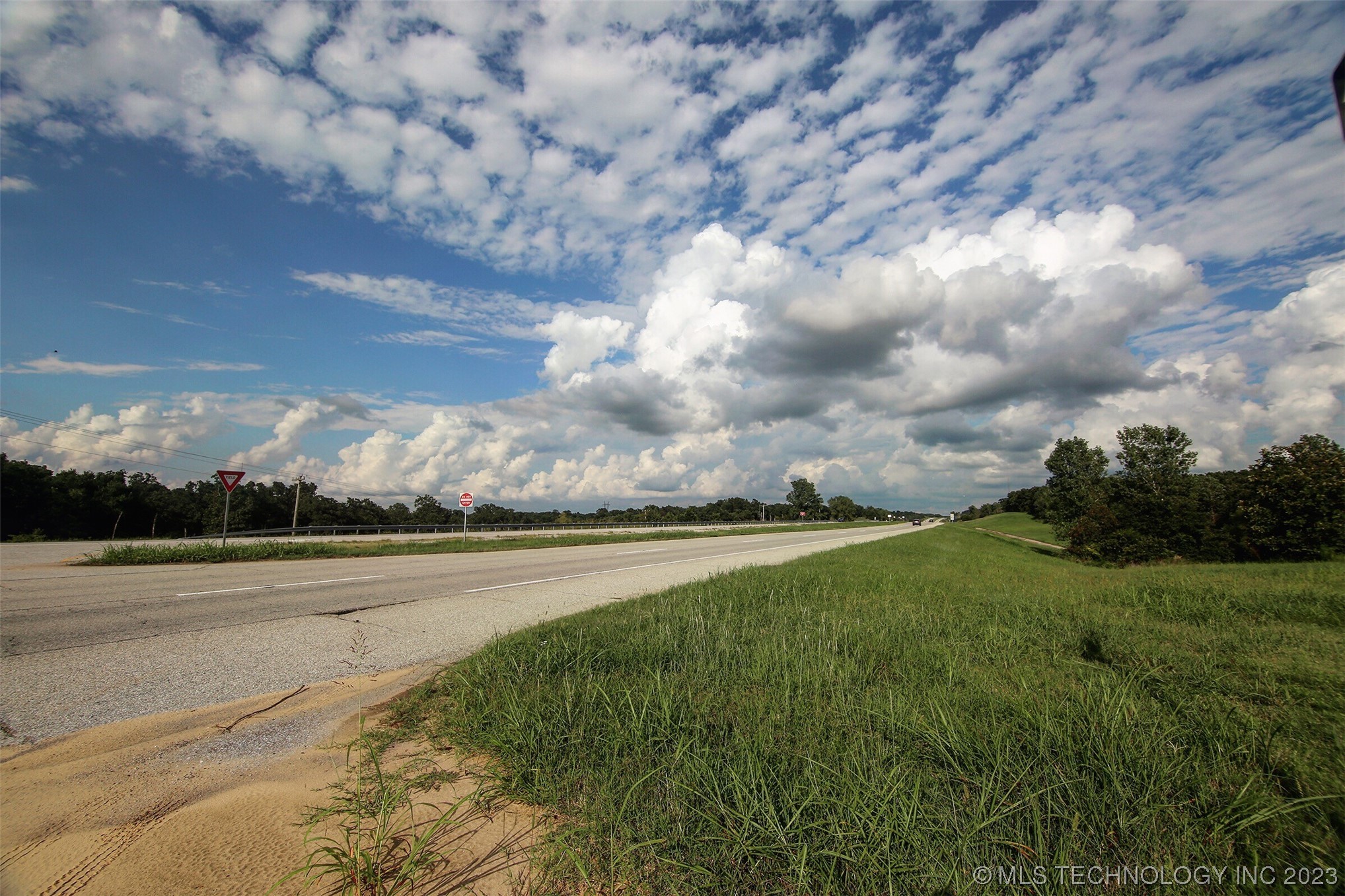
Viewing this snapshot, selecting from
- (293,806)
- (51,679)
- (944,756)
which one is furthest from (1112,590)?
(51,679)

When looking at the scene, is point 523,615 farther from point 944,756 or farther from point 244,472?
point 244,472

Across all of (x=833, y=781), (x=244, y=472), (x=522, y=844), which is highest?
(x=244, y=472)

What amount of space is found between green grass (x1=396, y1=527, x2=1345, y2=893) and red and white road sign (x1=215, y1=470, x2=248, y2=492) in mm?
19639

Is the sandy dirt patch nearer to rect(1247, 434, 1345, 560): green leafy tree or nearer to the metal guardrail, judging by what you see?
rect(1247, 434, 1345, 560): green leafy tree

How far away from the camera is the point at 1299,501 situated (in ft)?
68.0

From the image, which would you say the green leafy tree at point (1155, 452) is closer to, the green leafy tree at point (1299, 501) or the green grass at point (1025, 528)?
the green grass at point (1025, 528)

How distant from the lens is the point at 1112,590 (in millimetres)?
10055

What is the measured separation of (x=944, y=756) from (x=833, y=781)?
734 mm

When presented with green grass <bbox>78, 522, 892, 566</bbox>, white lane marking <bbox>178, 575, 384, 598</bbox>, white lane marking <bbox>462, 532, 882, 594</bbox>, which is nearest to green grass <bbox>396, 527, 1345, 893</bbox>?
white lane marking <bbox>462, 532, 882, 594</bbox>

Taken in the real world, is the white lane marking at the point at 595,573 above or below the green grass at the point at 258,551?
below

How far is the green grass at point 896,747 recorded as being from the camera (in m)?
2.37

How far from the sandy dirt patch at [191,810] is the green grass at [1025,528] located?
56.4 meters

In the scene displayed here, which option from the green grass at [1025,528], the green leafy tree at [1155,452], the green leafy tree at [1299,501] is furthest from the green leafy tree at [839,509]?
the green leafy tree at [1299,501]

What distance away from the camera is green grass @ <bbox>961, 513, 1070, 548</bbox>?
196 ft
